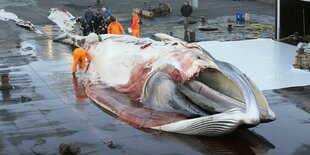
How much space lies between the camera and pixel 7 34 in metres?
26.7

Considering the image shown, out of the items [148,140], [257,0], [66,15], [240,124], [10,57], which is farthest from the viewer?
[257,0]

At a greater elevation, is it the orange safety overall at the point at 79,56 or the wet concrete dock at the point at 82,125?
the orange safety overall at the point at 79,56

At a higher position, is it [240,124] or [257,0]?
[257,0]

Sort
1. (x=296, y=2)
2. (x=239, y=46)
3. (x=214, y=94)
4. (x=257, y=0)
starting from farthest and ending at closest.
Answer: (x=257, y=0), (x=296, y=2), (x=239, y=46), (x=214, y=94)

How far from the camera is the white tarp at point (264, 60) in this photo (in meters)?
17.9

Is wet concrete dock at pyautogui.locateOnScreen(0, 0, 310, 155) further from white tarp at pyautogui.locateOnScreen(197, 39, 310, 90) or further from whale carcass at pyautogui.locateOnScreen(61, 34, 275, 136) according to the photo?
white tarp at pyautogui.locateOnScreen(197, 39, 310, 90)

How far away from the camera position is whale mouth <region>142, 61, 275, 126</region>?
43.6ft

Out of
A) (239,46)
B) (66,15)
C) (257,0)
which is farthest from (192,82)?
(257,0)

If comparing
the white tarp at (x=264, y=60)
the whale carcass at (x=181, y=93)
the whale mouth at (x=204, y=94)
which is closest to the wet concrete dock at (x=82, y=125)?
the whale carcass at (x=181, y=93)

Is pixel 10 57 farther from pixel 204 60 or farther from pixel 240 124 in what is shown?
pixel 240 124

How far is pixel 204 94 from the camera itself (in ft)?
45.8

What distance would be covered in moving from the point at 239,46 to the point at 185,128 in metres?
10.9

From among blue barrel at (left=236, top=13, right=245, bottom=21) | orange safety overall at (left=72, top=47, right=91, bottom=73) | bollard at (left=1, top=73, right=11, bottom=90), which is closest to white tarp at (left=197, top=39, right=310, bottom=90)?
A: orange safety overall at (left=72, top=47, right=91, bottom=73)

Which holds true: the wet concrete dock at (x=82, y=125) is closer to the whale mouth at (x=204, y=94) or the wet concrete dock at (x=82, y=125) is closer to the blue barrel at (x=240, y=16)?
the whale mouth at (x=204, y=94)
